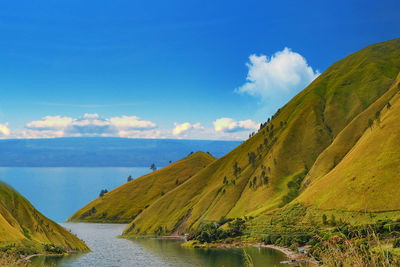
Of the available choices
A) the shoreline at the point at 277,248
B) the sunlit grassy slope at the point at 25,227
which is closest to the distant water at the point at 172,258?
the shoreline at the point at 277,248

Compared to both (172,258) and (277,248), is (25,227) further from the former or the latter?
(277,248)

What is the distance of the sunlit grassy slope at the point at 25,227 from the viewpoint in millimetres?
114119

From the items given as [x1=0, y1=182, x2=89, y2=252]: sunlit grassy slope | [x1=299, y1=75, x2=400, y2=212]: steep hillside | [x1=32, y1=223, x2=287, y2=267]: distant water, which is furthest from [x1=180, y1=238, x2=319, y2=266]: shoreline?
[x1=0, y1=182, x2=89, y2=252]: sunlit grassy slope

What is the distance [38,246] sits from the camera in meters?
120

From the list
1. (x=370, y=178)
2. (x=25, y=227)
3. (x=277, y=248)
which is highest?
(x=370, y=178)

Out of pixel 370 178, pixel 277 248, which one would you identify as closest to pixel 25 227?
pixel 277 248

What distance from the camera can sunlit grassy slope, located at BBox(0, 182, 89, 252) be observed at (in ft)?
374

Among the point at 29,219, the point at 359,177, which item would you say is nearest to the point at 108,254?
the point at 29,219

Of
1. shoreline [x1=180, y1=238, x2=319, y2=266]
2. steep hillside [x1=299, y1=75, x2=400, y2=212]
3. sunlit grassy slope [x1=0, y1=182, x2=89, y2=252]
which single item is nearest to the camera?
shoreline [x1=180, y1=238, x2=319, y2=266]

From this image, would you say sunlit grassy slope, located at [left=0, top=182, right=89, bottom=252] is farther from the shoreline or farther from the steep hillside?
the steep hillside

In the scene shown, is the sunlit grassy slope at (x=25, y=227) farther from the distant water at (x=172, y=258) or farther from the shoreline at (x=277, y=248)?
the shoreline at (x=277, y=248)

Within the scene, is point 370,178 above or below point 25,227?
above

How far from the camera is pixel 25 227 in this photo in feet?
430

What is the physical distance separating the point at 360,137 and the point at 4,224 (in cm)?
17028
